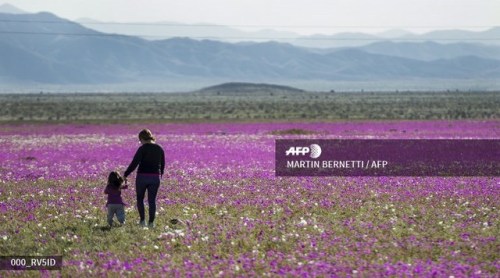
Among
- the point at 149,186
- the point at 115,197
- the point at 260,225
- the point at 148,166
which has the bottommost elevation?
the point at 260,225

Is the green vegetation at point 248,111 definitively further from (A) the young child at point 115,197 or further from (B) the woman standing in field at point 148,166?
(B) the woman standing in field at point 148,166

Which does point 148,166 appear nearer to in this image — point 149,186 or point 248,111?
point 149,186

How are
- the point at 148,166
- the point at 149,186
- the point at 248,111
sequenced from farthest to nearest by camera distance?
the point at 248,111 < the point at 149,186 < the point at 148,166

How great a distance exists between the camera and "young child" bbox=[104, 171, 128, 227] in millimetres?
16042

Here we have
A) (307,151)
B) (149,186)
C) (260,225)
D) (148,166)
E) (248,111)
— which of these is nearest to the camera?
(148,166)

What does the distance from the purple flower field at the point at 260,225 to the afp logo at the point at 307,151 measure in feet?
26.2

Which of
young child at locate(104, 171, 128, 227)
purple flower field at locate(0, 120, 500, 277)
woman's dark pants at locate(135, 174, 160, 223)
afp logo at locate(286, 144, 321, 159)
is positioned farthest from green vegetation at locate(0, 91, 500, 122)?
woman's dark pants at locate(135, 174, 160, 223)

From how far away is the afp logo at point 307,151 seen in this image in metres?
35.7

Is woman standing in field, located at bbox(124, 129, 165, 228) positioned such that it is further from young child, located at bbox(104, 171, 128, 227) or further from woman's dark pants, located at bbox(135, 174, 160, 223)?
young child, located at bbox(104, 171, 128, 227)

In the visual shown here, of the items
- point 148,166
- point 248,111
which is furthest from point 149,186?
point 248,111

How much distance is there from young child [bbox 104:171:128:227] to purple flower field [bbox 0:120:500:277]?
0.30 m

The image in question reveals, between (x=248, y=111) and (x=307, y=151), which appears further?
(x=248, y=111)

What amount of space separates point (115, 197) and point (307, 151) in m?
21.7

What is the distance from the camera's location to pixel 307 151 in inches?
1454
